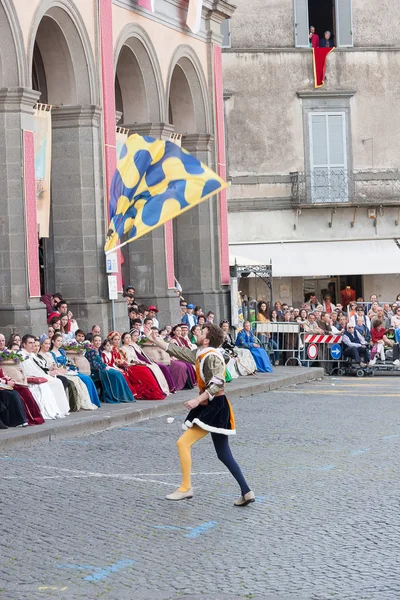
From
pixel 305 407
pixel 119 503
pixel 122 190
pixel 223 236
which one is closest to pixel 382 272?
pixel 223 236

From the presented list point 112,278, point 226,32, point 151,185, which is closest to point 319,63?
point 226,32

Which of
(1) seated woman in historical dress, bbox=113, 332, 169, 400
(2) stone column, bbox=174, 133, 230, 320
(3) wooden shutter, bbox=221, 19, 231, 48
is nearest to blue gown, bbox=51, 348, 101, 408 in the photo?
(1) seated woman in historical dress, bbox=113, 332, 169, 400

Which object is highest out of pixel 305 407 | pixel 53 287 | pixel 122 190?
pixel 122 190

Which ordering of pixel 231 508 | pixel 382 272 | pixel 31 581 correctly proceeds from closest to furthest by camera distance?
1. pixel 31 581
2. pixel 231 508
3. pixel 382 272

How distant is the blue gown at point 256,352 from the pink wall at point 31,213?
503 cm

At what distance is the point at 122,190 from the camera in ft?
74.9

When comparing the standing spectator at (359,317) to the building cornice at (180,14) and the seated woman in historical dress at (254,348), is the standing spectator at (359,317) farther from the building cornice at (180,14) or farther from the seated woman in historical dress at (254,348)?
the building cornice at (180,14)

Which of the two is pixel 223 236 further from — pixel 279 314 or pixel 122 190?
pixel 122 190

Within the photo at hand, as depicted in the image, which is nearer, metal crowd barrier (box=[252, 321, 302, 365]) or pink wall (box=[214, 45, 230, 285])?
metal crowd barrier (box=[252, 321, 302, 365])

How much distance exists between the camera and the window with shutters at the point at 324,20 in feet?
129

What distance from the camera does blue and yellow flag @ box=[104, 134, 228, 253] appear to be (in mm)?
21609

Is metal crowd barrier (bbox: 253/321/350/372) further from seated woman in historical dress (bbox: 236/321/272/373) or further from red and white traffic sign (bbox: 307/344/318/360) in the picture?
seated woman in historical dress (bbox: 236/321/272/373)

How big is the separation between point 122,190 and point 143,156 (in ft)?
2.65

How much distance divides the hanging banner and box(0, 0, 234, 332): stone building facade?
3.09 feet
